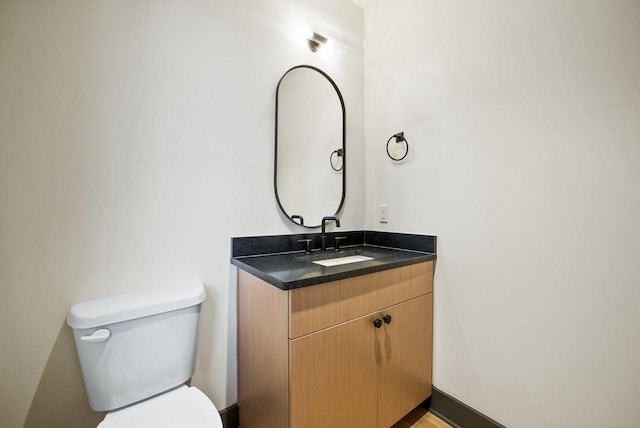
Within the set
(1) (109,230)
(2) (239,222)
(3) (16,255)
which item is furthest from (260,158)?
(3) (16,255)

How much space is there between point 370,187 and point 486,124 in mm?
823

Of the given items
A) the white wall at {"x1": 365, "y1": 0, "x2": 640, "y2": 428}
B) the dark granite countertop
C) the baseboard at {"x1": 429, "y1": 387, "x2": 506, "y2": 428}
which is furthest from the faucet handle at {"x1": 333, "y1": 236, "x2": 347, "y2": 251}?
the baseboard at {"x1": 429, "y1": 387, "x2": 506, "y2": 428}

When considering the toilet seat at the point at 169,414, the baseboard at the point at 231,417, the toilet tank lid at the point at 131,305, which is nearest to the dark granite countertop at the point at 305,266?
the toilet tank lid at the point at 131,305

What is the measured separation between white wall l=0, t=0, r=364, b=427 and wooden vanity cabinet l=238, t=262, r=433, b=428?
→ 26 centimetres

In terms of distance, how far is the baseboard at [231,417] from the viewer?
131 centimetres

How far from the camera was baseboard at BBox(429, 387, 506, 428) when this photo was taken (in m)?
1.29

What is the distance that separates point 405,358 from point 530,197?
98 centimetres

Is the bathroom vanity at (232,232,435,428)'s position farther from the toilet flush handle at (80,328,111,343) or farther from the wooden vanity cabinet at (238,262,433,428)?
the toilet flush handle at (80,328,111,343)

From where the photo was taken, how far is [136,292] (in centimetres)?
110

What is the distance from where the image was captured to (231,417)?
1.32 m

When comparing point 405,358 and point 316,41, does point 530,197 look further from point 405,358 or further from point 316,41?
point 316,41

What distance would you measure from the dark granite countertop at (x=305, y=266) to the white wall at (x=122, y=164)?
0.55 feet

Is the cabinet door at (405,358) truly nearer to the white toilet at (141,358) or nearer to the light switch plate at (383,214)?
the light switch plate at (383,214)

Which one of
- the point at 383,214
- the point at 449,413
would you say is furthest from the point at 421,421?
A: the point at 383,214
